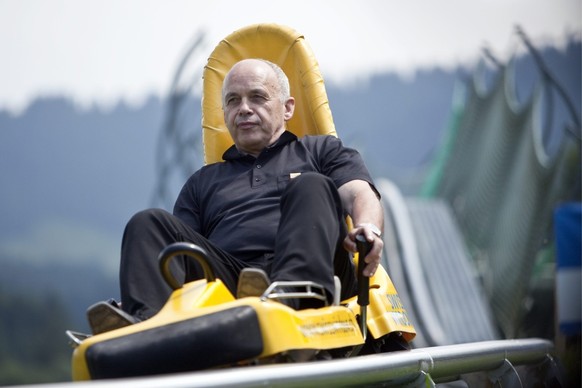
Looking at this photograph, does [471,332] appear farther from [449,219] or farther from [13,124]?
[13,124]

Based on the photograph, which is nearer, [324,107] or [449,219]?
[324,107]

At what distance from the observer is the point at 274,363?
2.19 metres

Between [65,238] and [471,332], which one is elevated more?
[65,238]

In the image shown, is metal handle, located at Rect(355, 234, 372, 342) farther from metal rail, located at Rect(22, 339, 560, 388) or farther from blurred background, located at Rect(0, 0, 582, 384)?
blurred background, located at Rect(0, 0, 582, 384)

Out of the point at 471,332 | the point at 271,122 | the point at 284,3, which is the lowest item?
the point at 471,332

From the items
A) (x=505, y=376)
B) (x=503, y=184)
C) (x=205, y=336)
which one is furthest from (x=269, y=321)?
(x=503, y=184)

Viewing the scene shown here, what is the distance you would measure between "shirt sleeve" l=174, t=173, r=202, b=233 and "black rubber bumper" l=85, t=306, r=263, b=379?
0.86 m

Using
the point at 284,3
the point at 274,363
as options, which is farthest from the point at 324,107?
the point at 284,3

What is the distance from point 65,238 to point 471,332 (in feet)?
9.58

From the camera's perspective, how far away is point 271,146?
2.97 meters

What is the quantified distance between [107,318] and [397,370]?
2.04 feet

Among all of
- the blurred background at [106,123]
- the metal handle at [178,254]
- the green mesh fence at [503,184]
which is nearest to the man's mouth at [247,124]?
the metal handle at [178,254]

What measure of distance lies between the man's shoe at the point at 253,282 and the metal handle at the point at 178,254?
0.24ft

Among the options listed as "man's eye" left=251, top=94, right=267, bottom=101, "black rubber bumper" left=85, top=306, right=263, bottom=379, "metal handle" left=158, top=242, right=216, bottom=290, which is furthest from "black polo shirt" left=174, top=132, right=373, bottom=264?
"black rubber bumper" left=85, top=306, right=263, bottom=379
